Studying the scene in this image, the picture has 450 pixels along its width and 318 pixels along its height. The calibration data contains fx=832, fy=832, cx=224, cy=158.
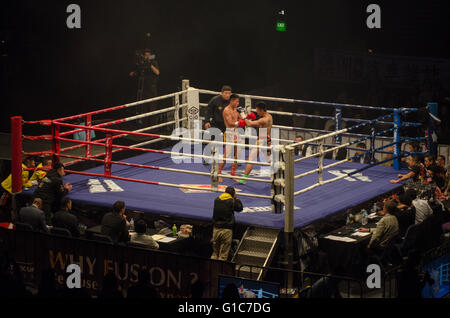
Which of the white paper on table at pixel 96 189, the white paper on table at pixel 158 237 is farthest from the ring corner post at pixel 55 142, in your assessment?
the white paper on table at pixel 158 237

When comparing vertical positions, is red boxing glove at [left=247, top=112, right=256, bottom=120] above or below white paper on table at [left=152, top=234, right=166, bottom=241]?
above

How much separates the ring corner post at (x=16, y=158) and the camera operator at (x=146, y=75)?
15.2ft

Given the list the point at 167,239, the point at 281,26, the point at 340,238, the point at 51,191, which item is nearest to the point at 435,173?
the point at 340,238

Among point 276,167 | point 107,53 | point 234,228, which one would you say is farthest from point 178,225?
point 107,53

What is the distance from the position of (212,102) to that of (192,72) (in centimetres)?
615

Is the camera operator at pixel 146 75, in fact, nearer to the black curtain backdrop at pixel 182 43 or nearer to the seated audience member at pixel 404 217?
the black curtain backdrop at pixel 182 43

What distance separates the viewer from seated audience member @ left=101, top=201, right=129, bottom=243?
428 inches

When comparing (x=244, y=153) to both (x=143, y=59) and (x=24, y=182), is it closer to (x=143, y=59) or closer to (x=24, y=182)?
(x=24, y=182)

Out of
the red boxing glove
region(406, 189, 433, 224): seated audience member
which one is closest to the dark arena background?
region(406, 189, 433, 224): seated audience member

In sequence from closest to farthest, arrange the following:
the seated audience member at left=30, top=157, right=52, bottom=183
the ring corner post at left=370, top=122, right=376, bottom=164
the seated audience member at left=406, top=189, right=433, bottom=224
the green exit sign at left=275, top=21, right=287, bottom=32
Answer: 1. the seated audience member at left=406, top=189, right=433, bottom=224
2. the seated audience member at left=30, top=157, right=52, bottom=183
3. the ring corner post at left=370, top=122, right=376, bottom=164
4. the green exit sign at left=275, top=21, right=287, bottom=32

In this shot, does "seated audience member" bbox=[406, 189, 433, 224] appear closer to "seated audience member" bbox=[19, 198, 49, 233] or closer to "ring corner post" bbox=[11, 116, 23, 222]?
"seated audience member" bbox=[19, 198, 49, 233]

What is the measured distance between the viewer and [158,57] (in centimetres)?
1945

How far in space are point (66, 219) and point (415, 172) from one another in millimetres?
5388

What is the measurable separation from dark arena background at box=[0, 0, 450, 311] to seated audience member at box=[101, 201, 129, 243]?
0.12 ft
